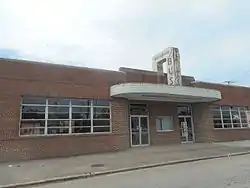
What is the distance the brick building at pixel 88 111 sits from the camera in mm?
15805

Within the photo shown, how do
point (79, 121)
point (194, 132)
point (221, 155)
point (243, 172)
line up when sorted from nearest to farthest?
point (243, 172) < point (221, 155) < point (79, 121) < point (194, 132)

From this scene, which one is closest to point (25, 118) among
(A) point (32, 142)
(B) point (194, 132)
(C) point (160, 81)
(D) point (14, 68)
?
(A) point (32, 142)

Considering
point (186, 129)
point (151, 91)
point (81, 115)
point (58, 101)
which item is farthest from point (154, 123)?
point (58, 101)

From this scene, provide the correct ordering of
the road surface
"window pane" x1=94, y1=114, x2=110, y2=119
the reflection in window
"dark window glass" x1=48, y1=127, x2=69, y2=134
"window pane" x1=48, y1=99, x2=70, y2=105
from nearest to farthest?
the road surface → "dark window glass" x1=48, y1=127, x2=69, y2=134 → "window pane" x1=48, y1=99, x2=70, y2=105 → "window pane" x1=94, y1=114, x2=110, y2=119 → the reflection in window

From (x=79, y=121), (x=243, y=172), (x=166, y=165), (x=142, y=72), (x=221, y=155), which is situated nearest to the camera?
(x=243, y=172)

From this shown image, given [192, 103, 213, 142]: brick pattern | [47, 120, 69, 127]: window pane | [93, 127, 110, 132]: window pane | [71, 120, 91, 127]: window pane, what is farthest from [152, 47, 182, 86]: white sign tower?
[47, 120, 69, 127]: window pane

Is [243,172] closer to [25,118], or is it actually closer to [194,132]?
[25,118]

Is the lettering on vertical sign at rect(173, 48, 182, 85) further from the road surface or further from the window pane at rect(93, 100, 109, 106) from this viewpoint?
the road surface

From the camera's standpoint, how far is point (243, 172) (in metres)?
9.86

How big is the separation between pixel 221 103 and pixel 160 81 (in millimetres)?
7520

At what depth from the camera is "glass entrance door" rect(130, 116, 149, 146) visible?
21234mm

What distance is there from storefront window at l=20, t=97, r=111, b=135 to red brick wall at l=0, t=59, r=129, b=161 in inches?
15.0

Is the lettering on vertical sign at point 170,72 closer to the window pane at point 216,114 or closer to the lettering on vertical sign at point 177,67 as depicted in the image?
the lettering on vertical sign at point 177,67

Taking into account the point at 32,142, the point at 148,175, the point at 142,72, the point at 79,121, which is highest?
the point at 142,72
